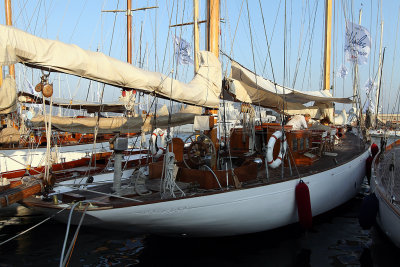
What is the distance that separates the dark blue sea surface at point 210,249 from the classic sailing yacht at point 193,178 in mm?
425

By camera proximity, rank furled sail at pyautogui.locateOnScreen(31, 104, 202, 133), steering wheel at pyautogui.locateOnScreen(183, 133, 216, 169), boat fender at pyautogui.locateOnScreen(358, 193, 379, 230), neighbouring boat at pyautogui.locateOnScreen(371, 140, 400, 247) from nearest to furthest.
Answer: neighbouring boat at pyautogui.locateOnScreen(371, 140, 400, 247)
boat fender at pyautogui.locateOnScreen(358, 193, 379, 230)
steering wheel at pyautogui.locateOnScreen(183, 133, 216, 169)
furled sail at pyautogui.locateOnScreen(31, 104, 202, 133)

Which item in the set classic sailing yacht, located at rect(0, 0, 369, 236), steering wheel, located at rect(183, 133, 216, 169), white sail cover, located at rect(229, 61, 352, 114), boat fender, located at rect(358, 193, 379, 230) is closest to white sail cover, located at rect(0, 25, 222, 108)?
classic sailing yacht, located at rect(0, 0, 369, 236)

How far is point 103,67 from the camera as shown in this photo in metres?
5.92

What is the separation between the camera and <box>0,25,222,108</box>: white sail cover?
15.8ft

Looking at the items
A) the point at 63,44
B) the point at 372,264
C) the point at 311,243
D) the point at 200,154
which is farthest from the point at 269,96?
the point at 63,44

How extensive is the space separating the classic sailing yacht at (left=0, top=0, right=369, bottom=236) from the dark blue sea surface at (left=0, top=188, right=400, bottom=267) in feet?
1.40

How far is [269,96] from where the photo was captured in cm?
1118

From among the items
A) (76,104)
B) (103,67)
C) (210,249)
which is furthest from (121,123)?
(210,249)

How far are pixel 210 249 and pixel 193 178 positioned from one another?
1.46 meters

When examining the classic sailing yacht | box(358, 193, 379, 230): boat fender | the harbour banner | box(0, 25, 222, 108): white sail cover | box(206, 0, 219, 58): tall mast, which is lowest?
box(358, 193, 379, 230): boat fender

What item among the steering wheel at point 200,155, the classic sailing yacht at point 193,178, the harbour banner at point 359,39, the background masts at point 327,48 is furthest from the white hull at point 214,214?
the harbour banner at point 359,39

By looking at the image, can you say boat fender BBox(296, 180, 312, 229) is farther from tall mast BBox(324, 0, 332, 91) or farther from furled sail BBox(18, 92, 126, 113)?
tall mast BBox(324, 0, 332, 91)

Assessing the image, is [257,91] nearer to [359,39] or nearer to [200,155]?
[200,155]

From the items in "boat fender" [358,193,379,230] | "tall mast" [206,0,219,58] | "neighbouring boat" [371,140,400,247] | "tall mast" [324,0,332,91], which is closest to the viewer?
"neighbouring boat" [371,140,400,247]
